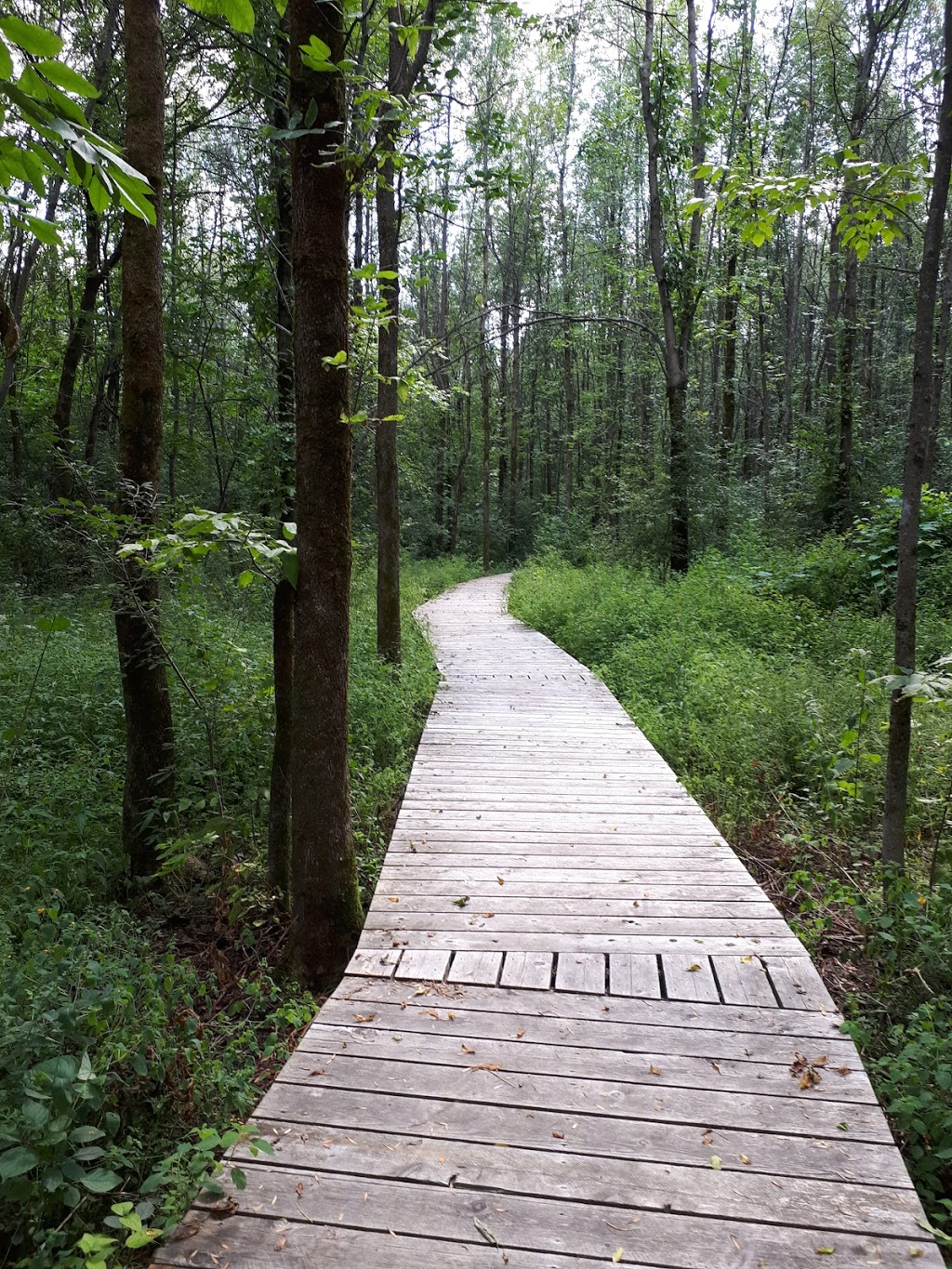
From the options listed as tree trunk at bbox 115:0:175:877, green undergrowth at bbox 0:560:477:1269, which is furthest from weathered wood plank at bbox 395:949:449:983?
tree trunk at bbox 115:0:175:877

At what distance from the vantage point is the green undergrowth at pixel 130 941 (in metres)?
1.92

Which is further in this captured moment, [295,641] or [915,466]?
[915,466]

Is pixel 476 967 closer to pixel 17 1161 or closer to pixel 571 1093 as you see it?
pixel 571 1093

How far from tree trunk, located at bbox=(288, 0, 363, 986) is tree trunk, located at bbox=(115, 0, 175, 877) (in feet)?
4.12

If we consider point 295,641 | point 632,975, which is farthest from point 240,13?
point 632,975

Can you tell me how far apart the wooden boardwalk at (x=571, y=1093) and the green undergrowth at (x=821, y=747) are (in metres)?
0.26

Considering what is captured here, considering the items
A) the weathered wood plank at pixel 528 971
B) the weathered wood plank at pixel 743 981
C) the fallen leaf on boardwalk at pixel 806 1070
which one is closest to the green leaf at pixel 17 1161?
the weathered wood plank at pixel 528 971

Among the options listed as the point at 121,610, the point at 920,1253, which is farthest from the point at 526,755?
the point at 920,1253

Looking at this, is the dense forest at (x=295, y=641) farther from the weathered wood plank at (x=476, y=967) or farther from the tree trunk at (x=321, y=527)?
the weathered wood plank at (x=476, y=967)

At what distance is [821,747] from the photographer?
539 cm

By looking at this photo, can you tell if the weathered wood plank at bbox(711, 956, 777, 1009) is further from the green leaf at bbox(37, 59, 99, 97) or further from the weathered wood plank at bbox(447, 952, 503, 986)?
the green leaf at bbox(37, 59, 99, 97)

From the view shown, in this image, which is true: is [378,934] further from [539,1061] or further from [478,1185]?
[478,1185]

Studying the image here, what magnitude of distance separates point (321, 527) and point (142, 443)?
1830mm

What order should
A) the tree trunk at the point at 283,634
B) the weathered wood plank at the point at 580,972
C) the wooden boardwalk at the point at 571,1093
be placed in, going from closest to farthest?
the wooden boardwalk at the point at 571,1093 < the weathered wood plank at the point at 580,972 < the tree trunk at the point at 283,634
